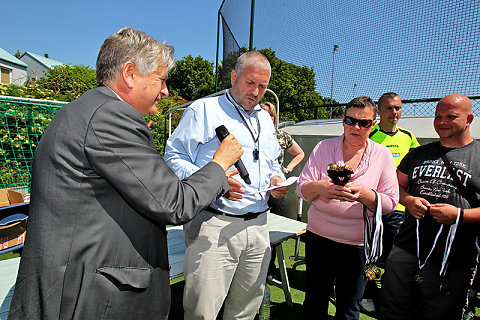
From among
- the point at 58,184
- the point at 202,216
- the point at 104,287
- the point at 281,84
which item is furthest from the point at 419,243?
the point at 281,84

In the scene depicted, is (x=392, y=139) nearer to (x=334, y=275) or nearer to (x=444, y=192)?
(x=444, y=192)

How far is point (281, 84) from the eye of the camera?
1119 inches

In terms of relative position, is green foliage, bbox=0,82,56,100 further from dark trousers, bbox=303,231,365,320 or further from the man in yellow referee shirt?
dark trousers, bbox=303,231,365,320

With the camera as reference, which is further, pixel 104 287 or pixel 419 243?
pixel 419 243

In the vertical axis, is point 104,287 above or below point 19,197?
above

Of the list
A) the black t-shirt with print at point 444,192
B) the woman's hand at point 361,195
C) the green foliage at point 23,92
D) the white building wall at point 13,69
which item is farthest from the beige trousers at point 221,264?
the white building wall at point 13,69

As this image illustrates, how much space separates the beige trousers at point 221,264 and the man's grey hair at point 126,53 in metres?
1.04

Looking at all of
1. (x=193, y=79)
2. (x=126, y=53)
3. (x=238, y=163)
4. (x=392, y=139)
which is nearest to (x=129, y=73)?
(x=126, y=53)

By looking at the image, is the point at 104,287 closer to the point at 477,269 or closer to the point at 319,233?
the point at 319,233

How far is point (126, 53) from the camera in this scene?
1104mm

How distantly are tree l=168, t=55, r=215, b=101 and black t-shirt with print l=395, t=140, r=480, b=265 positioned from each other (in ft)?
114

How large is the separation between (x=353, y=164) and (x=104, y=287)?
1.84 meters

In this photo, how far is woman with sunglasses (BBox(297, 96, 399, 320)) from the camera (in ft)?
6.75

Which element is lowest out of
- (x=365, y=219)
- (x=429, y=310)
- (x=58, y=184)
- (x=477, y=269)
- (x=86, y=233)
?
(x=429, y=310)
